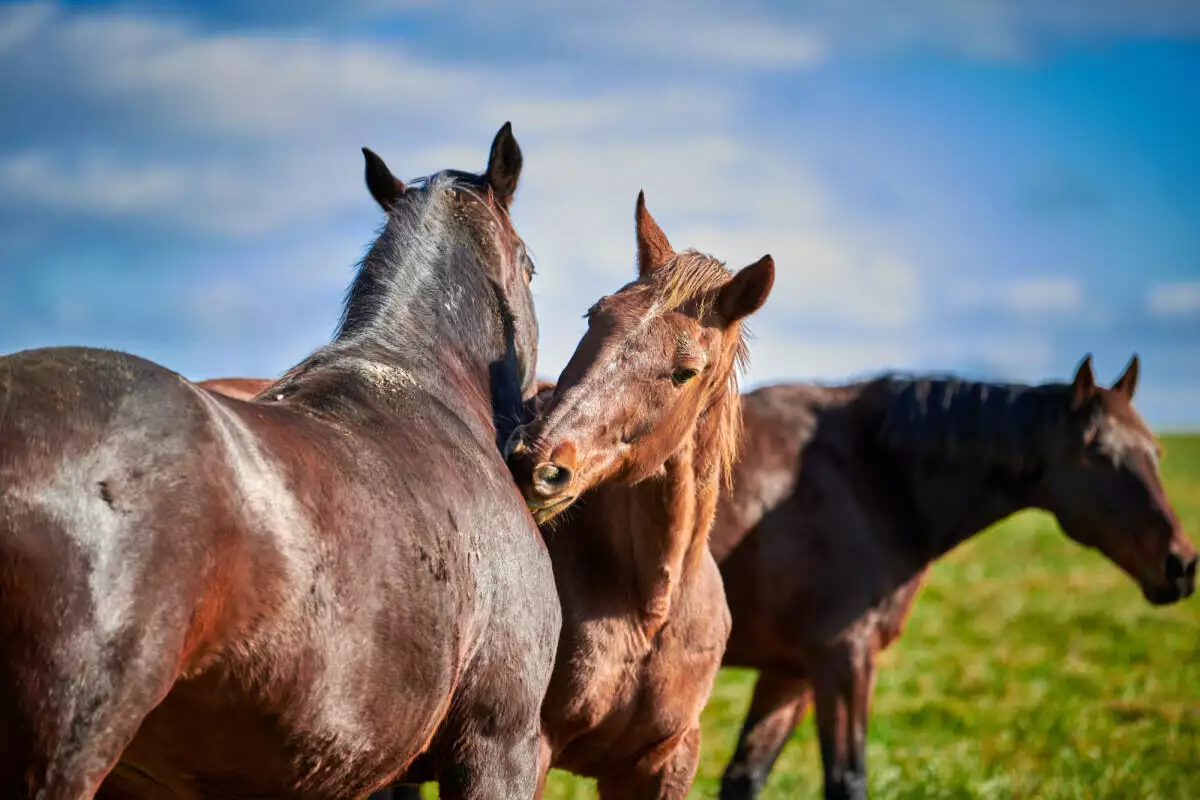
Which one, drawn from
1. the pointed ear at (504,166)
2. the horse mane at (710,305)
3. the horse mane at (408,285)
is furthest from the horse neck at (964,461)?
the horse mane at (408,285)

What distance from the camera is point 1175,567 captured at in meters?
6.78

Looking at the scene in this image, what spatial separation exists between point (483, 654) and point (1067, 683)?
30.1 ft

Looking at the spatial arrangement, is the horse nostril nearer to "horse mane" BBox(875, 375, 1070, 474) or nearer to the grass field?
"horse mane" BBox(875, 375, 1070, 474)

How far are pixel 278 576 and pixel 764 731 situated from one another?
4.91m

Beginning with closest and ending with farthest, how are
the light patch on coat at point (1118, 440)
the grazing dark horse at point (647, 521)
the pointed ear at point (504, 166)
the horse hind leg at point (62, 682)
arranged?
1. the horse hind leg at point (62, 682)
2. the grazing dark horse at point (647, 521)
3. the pointed ear at point (504, 166)
4. the light patch on coat at point (1118, 440)

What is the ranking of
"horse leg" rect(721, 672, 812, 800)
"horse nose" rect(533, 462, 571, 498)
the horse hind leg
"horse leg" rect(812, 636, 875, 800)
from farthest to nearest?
"horse leg" rect(721, 672, 812, 800) < "horse leg" rect(812, 636, 875, 800) < "horse nose" rect(533, 462, 571, 498) < the horse hind leg

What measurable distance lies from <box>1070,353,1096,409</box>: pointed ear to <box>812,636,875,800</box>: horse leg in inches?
74.5

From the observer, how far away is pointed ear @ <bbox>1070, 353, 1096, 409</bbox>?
6801 millimetres

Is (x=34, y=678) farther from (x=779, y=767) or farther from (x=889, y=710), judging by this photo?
(x=889, y=710)

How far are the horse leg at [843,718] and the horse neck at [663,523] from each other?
2.32m

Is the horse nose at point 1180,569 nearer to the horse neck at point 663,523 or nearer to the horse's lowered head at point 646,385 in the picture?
the horse's lowered head at point 646,385

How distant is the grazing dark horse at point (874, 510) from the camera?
644 centimetres

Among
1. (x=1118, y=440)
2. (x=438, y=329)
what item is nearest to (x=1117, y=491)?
(x=1118, y=440)

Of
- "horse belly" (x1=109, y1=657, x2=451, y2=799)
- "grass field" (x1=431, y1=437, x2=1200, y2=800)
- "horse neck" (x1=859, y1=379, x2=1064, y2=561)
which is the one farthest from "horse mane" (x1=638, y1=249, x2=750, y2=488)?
"grass field" (x1=431, y1=437, x2=1200, y2=800)
